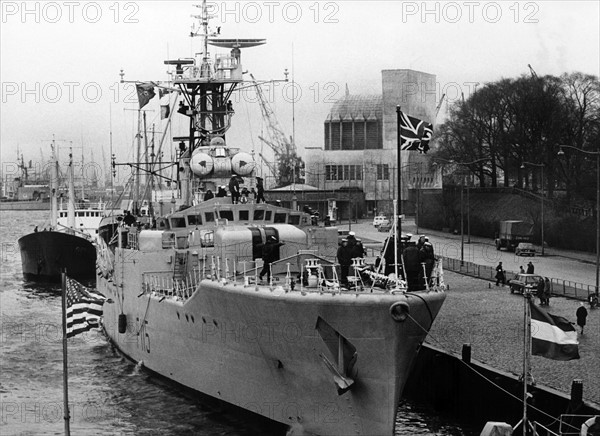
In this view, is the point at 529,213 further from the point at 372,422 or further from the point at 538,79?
the point at 372,422

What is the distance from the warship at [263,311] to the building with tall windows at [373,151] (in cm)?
7046

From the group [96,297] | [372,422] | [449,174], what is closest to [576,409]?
[372,422]

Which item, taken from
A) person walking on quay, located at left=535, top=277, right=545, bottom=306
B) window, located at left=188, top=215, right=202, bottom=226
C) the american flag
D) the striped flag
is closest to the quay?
person walking on quay, located at left=535, top=277, right=545, bottom=306

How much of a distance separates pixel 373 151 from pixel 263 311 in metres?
95.3

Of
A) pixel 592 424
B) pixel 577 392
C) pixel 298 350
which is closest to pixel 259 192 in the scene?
pixel 298 350

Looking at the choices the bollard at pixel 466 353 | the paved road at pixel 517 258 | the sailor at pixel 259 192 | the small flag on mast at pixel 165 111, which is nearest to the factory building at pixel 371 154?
the paved road at pixel 517 258

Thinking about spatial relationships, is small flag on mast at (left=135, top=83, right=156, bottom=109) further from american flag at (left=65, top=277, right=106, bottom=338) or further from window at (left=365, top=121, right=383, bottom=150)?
window at (left=365, top=121, right=383, bottom=150)

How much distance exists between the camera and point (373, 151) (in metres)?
117

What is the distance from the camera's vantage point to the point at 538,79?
78.1 m

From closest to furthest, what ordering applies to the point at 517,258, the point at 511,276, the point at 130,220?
the point at 130,220 < the point at 511,276 < the point at 517,258

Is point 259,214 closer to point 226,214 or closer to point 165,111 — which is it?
point 226,214

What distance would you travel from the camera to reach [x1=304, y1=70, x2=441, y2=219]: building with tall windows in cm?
10781

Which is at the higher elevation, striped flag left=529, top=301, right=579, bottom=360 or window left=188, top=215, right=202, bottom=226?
window left=188, top=215, right=202, bottom=226

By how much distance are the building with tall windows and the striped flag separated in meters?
80.8
